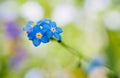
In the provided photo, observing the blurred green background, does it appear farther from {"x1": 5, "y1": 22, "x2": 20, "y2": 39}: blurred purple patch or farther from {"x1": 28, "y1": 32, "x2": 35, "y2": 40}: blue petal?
{"x1": 28, "y1": 32, "x2": 35, "y2": 40}: blue petal

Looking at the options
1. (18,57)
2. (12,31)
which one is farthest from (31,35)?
(12,31)

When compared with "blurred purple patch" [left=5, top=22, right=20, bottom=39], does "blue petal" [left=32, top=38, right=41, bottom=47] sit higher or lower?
higher

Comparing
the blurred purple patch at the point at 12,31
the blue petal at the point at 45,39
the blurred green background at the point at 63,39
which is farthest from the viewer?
the blurred purple patch at the point at 12,31

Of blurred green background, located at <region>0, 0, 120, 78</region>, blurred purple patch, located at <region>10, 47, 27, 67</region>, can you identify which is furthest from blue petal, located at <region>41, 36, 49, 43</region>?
blurred purple patch, located at <region>10, 47, 27, 67</region>

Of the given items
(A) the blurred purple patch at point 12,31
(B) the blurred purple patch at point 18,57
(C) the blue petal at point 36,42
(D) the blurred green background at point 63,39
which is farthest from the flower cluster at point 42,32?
(A) the blurred purple patch at point 12,31

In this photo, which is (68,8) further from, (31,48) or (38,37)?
(38,37)

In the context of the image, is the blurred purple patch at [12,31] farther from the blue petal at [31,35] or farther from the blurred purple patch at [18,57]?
the blue petal at [31,35]

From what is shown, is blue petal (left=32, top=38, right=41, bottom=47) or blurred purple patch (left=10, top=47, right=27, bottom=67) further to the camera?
blurred purple patch (left=10, top=47, right=27, bottom=67)

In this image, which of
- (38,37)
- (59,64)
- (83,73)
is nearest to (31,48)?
(59,64)

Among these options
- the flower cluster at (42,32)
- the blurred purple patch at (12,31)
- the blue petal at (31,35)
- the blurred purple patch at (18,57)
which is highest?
the flower cluster at (42,32)

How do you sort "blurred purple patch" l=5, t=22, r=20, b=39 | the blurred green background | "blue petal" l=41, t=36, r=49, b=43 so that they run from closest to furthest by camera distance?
1. "blue petal" l=41, t=36, r=49, b=43
2. the blurred green background
3. "blurred purple patch" l=5, t=22, r=20, b=39

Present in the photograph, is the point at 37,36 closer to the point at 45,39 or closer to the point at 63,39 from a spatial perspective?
the point at 45,39
